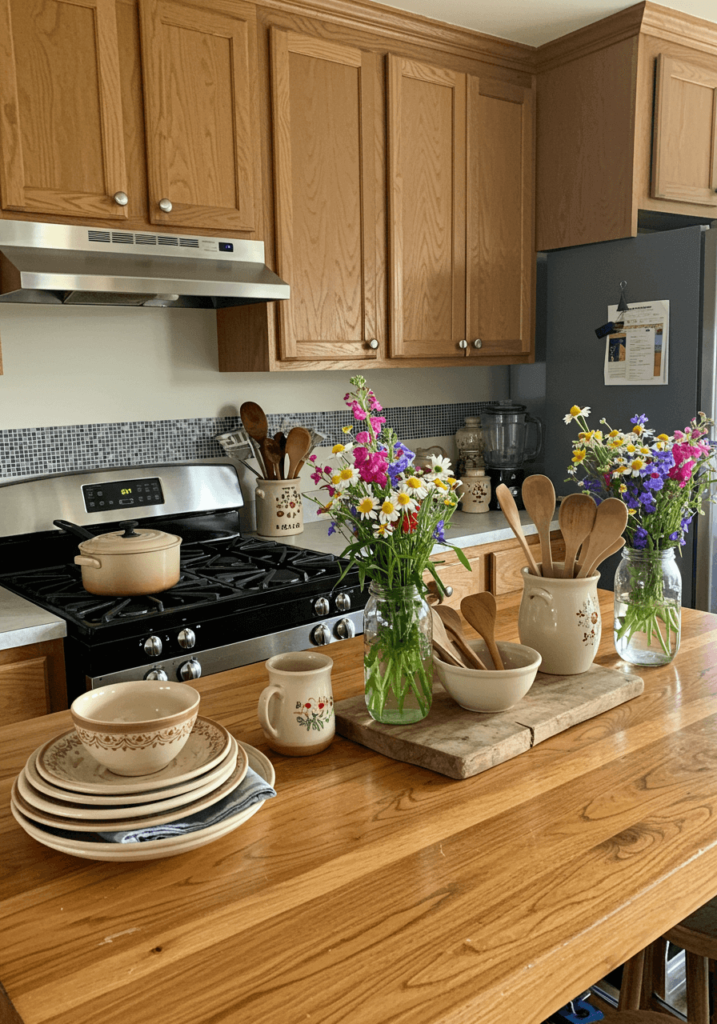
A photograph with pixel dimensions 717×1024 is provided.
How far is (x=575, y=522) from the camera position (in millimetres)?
1338

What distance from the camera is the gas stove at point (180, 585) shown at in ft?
6.54

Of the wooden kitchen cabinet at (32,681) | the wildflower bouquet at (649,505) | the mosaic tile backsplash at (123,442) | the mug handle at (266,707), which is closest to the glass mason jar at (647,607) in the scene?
the wildflower bouquet at (649,505)

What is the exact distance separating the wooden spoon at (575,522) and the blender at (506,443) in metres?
2.04

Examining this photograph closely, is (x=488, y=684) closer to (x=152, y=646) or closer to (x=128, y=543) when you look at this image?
(x=152, y=646)

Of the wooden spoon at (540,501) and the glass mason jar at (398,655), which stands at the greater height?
the wooden spoon at (540,501)

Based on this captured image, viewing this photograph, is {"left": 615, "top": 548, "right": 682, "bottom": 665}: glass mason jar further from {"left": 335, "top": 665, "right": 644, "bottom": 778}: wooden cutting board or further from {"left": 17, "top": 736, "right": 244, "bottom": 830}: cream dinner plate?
{"left": 17, "top": 736, "right": 244, "bottom": 830}: cream dinner plate

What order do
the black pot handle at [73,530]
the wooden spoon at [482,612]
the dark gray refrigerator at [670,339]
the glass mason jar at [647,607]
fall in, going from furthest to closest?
the dark gray refrigerator at [670,339] → the black pot handle at [73,530] → the glass mason jar at [647,607] → the wooden spoon at [482,612]

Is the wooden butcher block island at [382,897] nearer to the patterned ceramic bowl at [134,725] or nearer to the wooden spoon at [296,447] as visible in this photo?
the patterned ceramic bowl at [134,725]

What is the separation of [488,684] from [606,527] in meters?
0.33

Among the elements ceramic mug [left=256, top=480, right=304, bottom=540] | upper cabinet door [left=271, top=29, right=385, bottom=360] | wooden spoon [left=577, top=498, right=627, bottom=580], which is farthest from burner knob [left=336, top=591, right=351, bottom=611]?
wooden spoon [left=577, top=498, right=627, bottom=580]

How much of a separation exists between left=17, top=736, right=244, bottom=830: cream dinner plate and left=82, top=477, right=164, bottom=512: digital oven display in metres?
1.77

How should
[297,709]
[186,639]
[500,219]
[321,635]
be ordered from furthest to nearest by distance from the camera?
[500,219]
[321,635]
[186,639]
[297,709]

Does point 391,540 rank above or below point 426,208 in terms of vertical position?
below

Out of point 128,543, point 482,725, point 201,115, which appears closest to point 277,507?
point 128,543
